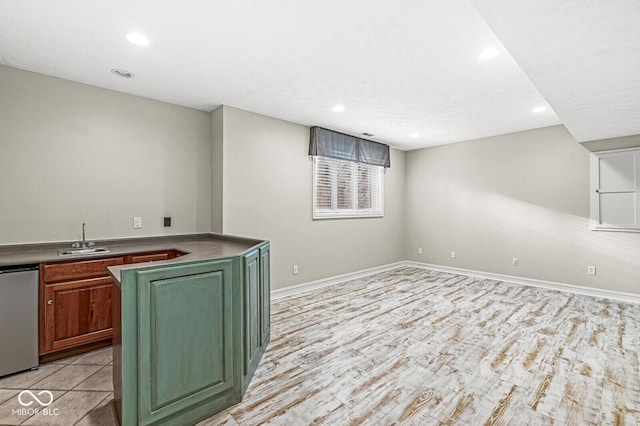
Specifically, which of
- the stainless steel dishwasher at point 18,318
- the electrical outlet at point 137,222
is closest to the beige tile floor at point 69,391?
the stainless steel dishwasher at point 18,318

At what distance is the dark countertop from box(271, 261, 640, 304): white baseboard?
58.2 inches

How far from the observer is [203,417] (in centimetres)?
189

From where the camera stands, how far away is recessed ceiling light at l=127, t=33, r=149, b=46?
92.4 inches

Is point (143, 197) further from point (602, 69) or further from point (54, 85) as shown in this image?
point (602, 69)

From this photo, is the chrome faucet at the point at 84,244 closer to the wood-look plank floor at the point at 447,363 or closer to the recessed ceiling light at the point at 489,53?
the wood-look plank floor at the point at 447,363

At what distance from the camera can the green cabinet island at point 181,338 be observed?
64.4 inches

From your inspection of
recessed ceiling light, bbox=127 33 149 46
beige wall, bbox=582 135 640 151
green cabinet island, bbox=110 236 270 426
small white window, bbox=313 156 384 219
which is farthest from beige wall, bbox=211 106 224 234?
beige wall, bbox=582 135 640 151

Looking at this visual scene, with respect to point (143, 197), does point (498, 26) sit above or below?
above

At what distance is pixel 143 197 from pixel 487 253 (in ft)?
18.4

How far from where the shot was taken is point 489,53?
256 centimetres

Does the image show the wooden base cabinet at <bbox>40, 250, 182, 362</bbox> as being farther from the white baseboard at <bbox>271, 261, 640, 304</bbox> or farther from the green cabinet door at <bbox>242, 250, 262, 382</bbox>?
the white baseboard at <bbox>271, 261, 640, 304</bbox>

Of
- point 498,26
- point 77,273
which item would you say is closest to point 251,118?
point 77,273
